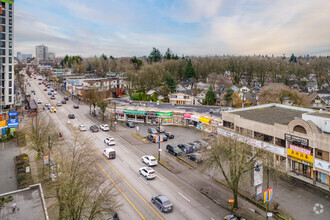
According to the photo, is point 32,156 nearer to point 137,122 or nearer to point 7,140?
point 7,140

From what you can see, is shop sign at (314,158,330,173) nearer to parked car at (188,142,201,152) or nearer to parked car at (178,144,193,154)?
parked car at (188,142,201,152)

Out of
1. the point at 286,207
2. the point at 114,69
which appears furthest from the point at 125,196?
the point at 114,69

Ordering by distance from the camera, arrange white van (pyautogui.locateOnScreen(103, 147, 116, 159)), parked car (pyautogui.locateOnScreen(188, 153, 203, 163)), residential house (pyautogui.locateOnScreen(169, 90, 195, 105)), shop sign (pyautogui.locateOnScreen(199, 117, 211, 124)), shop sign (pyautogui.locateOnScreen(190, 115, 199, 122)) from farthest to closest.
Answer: residential house (pyautogui.locateOnScreen(169, 90, 195, 105)) → shop sign (pyautogui.locateOnScreen(190, 115, 199, 122)) → shop sign (pyautogui.locateOnScreen(199, 117, 211, 124)) → white van (pyautogui.locateOnScreen(103, 147, 116, 159)) → parked car (pyautogui.locateOnScreen(188, 153, 203, 163))

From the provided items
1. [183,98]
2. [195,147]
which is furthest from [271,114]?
[183,98]

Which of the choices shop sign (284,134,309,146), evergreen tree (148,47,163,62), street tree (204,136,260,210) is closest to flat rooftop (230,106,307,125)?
shop sign (284,134,309,146)

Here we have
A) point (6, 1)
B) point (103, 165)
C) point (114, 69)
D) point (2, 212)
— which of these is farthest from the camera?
point (114, 69)

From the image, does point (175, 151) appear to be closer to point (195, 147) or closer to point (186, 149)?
point (186, 149)
